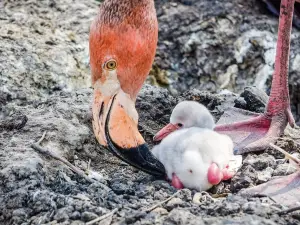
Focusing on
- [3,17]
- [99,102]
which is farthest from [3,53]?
[99,102]

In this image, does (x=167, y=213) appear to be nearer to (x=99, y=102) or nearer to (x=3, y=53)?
(x=99, y=102)

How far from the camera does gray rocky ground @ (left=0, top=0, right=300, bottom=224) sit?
3.01m

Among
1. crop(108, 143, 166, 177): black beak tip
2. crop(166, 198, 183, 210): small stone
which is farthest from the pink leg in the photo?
crop(166, 198, 183, 210): small stone

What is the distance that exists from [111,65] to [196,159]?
618mm

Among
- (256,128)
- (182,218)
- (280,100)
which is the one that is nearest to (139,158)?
(182,218)

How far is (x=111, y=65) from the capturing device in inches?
139

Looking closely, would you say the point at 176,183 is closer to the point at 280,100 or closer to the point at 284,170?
the point at 284,170

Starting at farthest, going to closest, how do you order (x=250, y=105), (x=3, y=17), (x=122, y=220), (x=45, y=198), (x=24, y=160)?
(x=3, y=17), (x=250, y=105), (x=24, y=160), (x=45, y=198), (x=122, y=220)

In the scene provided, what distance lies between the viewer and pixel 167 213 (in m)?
2.94

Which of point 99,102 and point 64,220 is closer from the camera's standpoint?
point 64,220

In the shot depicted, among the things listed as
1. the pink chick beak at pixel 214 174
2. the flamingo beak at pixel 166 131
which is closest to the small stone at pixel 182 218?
the pink chick beak at pixel 214 174

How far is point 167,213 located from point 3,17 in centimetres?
270

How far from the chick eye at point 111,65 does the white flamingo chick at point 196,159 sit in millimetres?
427

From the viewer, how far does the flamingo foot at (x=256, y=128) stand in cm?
377
